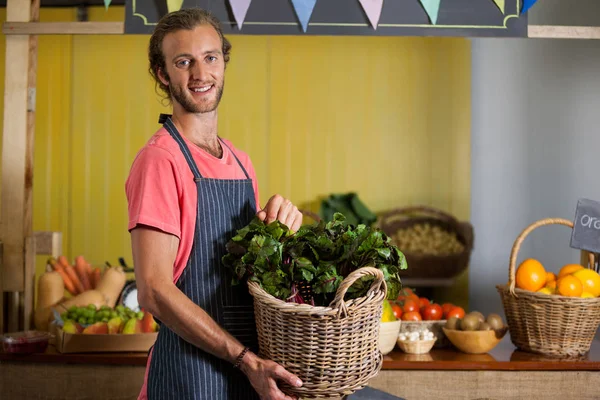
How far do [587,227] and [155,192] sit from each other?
6.58 ft

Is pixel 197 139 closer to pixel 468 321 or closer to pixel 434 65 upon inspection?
pixel 468 321

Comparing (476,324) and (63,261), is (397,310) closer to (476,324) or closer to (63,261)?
(476,324)

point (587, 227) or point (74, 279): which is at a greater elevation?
point (587, 227)

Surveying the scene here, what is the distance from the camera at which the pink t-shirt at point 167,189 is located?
1511mm

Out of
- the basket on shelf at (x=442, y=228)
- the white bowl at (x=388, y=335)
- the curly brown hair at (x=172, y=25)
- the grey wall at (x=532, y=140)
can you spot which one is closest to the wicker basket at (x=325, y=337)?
the curly brown hair at (x=172, y=25)

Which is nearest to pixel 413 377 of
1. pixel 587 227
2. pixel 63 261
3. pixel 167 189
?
pixel 587 227

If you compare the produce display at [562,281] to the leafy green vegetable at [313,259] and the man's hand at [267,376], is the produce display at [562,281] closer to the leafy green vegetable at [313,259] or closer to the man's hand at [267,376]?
the leafy green vegetable at [313,259]

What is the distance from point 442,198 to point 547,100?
52.6 inches

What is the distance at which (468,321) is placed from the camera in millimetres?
2756

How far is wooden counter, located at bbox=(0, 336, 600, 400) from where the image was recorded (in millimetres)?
2574

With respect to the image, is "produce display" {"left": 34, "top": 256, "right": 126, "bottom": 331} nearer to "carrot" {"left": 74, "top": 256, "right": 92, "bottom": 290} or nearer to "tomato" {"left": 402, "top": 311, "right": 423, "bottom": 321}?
"carrot" {"left": 74, "top": 256, "right": 92, "bottom": 290}

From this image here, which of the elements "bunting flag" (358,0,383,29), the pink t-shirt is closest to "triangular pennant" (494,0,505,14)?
"bunting flag" (358,0,383,29)

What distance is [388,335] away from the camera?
265 cm

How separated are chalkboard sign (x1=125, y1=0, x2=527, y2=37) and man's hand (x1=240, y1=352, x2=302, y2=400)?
1762 millimetres
